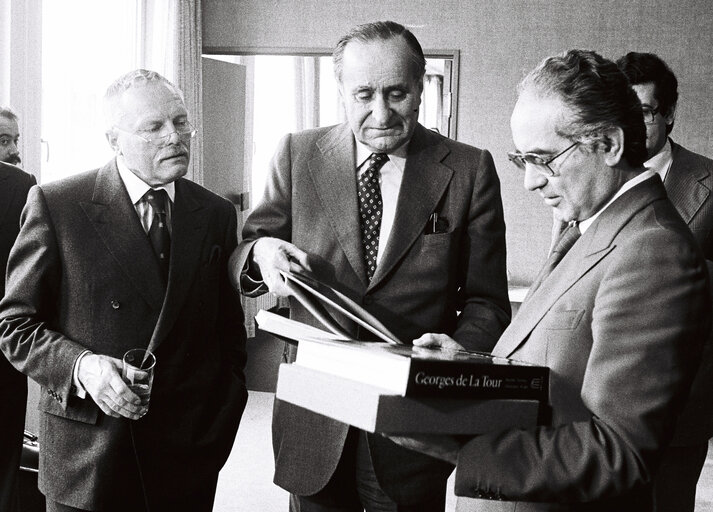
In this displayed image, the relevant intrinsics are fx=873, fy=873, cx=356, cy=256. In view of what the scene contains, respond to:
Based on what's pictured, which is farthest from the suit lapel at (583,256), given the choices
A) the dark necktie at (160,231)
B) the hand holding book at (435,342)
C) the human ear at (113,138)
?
the human ear at (113,138)

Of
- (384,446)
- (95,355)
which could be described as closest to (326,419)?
(384,446)

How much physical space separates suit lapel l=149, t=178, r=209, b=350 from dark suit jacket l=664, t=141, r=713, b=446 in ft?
4.60

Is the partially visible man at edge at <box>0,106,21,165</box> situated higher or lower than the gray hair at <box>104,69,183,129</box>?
lower

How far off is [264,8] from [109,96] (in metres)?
4.26

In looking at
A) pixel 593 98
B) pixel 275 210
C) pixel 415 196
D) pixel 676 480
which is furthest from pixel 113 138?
pixel 676 480

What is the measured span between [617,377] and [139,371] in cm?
103

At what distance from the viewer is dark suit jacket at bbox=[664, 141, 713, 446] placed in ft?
7.99

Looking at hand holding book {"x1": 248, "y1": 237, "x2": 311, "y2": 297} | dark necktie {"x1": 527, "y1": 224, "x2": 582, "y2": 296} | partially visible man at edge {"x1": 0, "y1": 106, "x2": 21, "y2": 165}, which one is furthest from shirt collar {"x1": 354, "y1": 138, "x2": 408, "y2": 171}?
partially visible man at edge {"x1": 0, "y1": 106, "x2": 21, "y2": 165}

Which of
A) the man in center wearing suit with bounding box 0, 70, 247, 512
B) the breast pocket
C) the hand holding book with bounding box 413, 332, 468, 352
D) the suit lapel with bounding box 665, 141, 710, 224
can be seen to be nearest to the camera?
the breast pocket

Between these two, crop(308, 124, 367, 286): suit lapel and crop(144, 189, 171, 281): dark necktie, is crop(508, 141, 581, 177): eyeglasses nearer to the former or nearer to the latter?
crop(308, 124, 367, 286): suit lapel

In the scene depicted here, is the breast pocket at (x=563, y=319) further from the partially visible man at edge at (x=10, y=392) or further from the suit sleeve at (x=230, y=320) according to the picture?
the partially visible man at edge at (x=10, y=392)

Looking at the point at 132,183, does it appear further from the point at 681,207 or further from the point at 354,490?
the point at 681,207

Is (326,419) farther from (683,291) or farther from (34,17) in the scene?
(34,17)

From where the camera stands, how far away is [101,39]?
5164 millimetres
